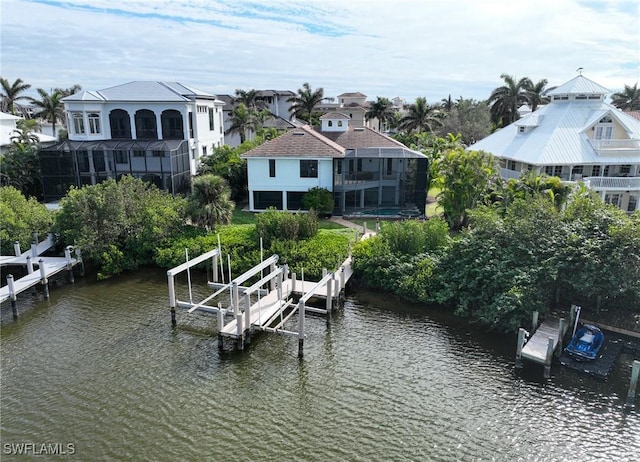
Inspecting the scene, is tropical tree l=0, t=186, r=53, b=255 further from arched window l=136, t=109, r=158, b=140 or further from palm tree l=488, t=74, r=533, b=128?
palm tree l=488, t=74, r=533, b=128

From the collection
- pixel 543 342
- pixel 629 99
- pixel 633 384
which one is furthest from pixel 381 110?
pixel 633 384

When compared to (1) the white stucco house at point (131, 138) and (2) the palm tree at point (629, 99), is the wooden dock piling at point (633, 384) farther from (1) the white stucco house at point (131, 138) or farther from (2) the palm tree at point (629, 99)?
(2) the palm tree at point (629, 99)

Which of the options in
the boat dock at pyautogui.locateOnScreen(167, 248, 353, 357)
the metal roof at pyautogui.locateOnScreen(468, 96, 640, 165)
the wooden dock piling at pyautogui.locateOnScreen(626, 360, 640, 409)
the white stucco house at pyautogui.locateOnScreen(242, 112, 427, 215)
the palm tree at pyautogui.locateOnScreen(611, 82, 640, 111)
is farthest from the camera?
the palm tree at pyautogui.locateOnScreen(611, 82, 640, 111)

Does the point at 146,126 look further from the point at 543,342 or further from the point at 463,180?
the point at 543,342

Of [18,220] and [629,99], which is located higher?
[629,99]

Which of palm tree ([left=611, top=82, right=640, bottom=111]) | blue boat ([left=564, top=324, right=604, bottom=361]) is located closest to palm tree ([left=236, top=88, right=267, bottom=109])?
palm tree ([left=611, top=82, right=640, bottom=111])

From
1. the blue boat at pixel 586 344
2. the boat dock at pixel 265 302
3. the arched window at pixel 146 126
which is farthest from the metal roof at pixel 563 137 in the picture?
the arched window at pixel 146 126

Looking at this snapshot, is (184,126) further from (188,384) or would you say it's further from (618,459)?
(618,459)

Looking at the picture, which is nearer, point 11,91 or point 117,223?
point 117,223
